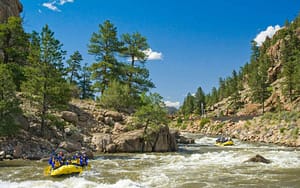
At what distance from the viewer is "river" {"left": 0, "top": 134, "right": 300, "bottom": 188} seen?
16938mm

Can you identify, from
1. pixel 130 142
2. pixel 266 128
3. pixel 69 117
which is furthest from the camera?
pixel 266 128

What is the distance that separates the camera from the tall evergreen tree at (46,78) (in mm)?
28016

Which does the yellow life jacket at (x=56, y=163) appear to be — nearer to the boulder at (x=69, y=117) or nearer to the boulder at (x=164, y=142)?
the boulder at (x=164, y=142)

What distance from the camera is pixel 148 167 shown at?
22.5 m

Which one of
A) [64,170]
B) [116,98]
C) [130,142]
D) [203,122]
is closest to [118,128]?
[130,142]

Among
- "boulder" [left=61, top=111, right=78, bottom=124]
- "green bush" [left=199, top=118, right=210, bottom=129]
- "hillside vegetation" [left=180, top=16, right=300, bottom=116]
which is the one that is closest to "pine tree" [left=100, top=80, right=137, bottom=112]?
"boulder" [left=61, top=111, right=78, bottom=124]

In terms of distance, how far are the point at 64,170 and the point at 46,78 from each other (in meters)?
11.5

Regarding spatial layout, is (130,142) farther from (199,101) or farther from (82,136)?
(199,101)

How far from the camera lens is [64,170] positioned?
1903 centimetres

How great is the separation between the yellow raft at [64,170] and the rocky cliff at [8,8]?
31.5 m

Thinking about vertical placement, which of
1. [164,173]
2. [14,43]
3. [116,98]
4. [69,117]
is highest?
[14,43]

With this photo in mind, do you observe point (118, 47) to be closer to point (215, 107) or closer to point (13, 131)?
point (13, 131)

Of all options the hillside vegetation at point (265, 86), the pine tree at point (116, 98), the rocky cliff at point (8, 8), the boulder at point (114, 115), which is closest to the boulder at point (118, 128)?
the boulder at point (114, 115)

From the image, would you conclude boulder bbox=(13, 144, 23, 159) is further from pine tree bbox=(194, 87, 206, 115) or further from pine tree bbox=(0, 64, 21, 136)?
pine tree bbox=(194, 87, 206, 115)
